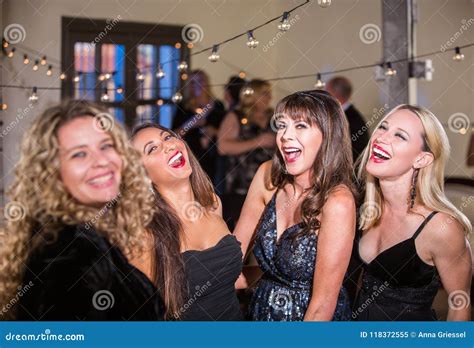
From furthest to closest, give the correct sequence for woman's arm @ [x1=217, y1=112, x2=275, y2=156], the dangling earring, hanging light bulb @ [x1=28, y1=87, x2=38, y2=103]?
woman's arm @ [x1=217, y1=112, x2=275, y2=156]
hanging light bulb @ [x1=28, y1=87, x2=38, y2=103]
the dangling earring

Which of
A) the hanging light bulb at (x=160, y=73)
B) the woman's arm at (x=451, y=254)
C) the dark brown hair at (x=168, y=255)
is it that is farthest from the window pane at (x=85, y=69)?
the woman's arm at (x=451, y=254)

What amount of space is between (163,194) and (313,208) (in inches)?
21.4

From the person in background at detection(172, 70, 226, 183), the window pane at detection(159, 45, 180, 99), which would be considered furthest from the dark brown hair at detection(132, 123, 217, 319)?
the window pane at detection(159, 45, 180, 99)

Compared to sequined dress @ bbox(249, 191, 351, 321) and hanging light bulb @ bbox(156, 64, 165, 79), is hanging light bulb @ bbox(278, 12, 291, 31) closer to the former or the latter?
hanging light bulb @ bbox(156, 64, 165, 79)

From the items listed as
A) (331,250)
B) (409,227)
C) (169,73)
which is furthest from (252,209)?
(169,73)

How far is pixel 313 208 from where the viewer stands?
8.59ft

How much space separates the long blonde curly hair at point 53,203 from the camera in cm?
258

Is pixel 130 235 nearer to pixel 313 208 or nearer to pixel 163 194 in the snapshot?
pixel 163 194

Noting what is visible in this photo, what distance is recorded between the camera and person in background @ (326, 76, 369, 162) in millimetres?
3522

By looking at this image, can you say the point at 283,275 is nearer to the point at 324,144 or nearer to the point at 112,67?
the point at 324,144

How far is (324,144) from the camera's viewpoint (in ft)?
8.79

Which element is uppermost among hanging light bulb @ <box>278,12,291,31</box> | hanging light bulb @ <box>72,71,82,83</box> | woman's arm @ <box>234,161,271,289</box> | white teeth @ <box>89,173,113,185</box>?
hanging light bulb @ <box>278,12,291,31</box>

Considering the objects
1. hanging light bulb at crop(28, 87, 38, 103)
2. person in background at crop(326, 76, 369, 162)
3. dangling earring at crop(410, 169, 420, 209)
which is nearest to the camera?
dangling earring at crop(410, 169, 420, 209)

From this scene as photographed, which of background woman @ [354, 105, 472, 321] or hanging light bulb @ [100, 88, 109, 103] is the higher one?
hanging light bulb @ [100, 88, 109, 103]
